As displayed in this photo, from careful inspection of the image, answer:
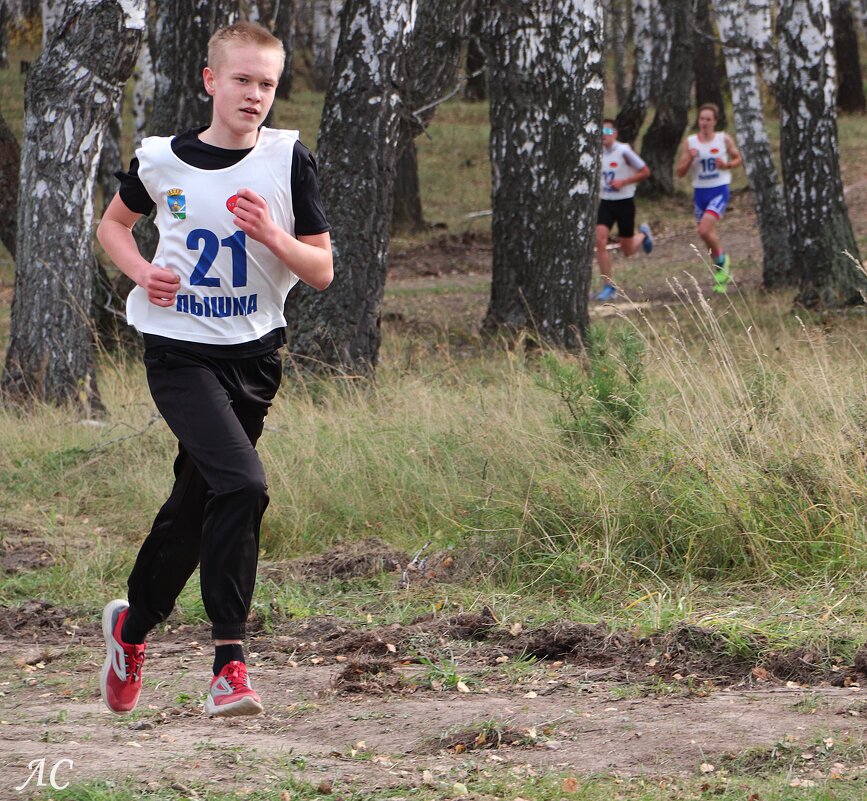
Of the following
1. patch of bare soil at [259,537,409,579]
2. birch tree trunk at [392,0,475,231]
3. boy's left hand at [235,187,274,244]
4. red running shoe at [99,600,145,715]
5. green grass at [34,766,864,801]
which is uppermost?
birch tree trunk at [392,0,475,231]

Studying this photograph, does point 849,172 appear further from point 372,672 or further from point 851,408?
point 372,672

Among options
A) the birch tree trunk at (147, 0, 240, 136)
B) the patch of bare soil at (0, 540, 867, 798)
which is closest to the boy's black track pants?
the patch of bare soil at (0, 540, 867, 798)

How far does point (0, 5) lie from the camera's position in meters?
16.1

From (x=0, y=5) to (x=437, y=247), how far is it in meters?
7.45

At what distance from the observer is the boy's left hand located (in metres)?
3.60

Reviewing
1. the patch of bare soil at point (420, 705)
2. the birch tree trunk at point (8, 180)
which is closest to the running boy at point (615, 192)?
the birch tree trunk at point (8, 180)

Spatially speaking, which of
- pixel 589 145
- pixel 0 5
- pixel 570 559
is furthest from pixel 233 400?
pixel 0 5

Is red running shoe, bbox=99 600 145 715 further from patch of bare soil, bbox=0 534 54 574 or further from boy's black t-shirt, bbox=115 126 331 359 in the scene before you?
patch of bare soil, bbox=0 534 54 574

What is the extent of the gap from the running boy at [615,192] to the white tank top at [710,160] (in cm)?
61

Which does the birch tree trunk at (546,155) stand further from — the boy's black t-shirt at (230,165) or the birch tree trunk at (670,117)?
the birch tree trunk at (670,117)

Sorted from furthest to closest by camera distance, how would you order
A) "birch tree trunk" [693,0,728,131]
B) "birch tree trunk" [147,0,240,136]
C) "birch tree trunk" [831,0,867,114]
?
"birch tree trunk" [831,0,867,114] → "birch tree trunk" [693,0,728,131] → "birch tree trunk" [147,0,240,136]

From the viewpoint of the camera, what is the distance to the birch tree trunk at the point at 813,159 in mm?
12047

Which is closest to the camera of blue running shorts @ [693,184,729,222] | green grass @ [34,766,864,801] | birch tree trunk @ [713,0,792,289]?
green grass @ [34,766,864,801]

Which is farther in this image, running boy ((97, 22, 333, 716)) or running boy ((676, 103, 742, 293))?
running boy ((676, 103, 742, 293))
